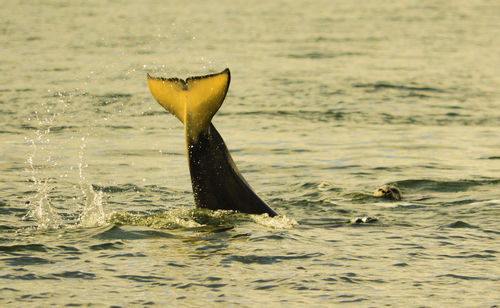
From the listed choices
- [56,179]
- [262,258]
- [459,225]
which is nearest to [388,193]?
[459,225]

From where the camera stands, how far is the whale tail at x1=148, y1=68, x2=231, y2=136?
10.6m

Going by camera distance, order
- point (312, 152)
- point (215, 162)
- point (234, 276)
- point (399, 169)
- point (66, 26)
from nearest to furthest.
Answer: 1. point (234, 276)
2. point (215, 162)
3. point (399, 169)
4. point (312, 152)
5. point (66, 26)

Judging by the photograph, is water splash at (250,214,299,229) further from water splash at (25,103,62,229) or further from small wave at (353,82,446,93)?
small wave at (353,82,446,93)

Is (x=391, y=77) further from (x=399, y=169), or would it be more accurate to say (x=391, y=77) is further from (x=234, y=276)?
(x=234, y=276)

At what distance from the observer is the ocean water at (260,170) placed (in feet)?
30.5

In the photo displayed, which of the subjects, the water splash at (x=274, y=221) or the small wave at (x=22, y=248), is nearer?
the small wave at (x=22, y=248)

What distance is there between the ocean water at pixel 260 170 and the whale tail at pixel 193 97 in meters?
1.25

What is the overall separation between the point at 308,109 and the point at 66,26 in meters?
18.3

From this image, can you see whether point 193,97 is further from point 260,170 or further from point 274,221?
point 260,170

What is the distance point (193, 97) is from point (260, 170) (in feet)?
17.3

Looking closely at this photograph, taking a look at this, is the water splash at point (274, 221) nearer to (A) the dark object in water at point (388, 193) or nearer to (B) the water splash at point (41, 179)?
(A) the dark object in water at point (388, 193)

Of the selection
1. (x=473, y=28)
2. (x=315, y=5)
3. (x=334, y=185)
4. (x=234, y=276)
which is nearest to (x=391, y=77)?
(x=334, y=185)

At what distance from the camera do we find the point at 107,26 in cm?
3756

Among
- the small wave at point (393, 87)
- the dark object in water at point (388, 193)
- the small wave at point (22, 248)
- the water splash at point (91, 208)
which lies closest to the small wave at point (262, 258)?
the small wave at point (22, 248)
